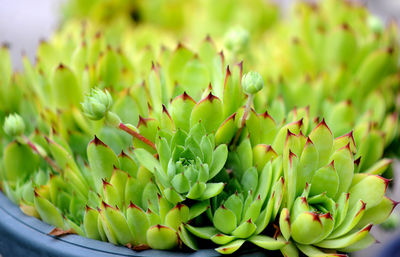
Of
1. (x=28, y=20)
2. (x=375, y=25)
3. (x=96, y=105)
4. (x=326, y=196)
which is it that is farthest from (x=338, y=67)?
(x=28, y=20)

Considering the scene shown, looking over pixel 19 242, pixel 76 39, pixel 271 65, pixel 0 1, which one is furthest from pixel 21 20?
pixel 19 242

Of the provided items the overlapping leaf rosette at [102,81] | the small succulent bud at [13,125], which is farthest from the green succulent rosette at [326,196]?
the small succulent bud at [13,125]

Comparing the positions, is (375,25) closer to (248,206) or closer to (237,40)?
(237,40)

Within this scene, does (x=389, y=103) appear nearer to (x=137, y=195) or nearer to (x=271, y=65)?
(x=271, y=65)

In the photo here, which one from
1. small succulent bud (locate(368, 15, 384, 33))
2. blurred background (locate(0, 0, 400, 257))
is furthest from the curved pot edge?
blurred background (locate(0, 0, 400, 257))

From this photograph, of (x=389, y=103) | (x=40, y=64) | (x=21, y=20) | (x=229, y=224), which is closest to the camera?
(x=229, y=224)

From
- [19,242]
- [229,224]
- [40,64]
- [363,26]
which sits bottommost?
[19,242]

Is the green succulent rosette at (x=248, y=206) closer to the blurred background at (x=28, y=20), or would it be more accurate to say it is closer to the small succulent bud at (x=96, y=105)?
the small succulent bud at (x=96, y=105)
